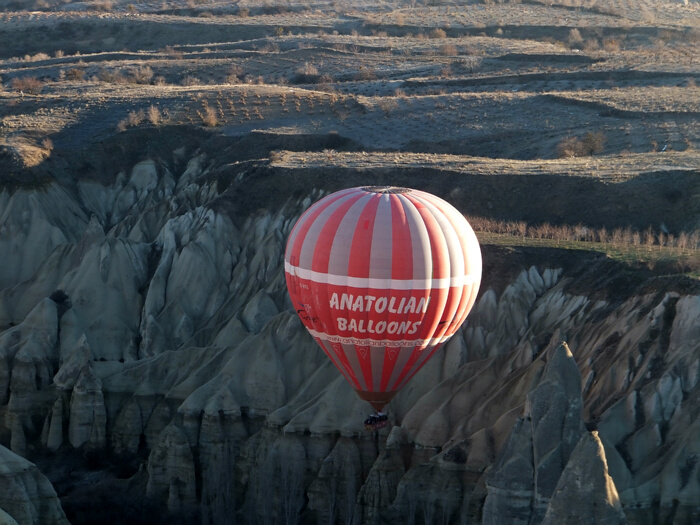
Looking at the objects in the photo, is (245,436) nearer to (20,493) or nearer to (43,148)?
(20,493)

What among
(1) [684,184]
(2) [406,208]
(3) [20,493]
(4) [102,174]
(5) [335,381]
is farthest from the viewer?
(4) [102,174]

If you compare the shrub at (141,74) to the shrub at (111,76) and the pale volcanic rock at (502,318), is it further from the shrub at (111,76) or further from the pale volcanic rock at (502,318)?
the pale volcanic rock at (502,318)

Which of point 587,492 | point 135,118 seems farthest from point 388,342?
point 135,118

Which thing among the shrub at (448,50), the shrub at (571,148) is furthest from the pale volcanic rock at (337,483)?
the shrub at (448,50)

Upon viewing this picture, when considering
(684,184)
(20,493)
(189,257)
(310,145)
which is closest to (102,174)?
(310,145)

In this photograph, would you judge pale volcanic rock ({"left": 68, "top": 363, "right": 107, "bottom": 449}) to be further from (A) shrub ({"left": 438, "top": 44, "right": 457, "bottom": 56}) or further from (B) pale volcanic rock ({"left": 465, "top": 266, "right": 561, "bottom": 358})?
(A) shrub ({"left": 438, "top": 44, "right": 457, "bottom": 56})

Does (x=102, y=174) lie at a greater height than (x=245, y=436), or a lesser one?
greater
